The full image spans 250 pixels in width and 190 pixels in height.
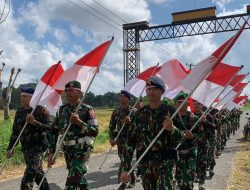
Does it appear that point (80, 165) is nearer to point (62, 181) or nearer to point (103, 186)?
point (103, 186)

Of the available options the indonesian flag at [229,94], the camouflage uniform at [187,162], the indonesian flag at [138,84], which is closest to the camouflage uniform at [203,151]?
the camouflage uniform at [187,162]

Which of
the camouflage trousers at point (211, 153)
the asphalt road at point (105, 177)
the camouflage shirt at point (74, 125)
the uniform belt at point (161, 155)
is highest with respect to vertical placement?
the camouflage shirt at point (74, 125)

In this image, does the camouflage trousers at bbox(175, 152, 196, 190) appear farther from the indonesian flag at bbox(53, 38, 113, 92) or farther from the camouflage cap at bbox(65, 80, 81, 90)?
the camouflage cap at bbox(65, 80, 81, 90)

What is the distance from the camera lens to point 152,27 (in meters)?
32.8

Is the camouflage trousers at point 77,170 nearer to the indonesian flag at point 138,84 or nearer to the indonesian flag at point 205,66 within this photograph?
the indonesian flag at point 205,66

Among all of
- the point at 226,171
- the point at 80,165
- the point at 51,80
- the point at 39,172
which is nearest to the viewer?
the point at 80,165

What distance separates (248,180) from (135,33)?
23.3m

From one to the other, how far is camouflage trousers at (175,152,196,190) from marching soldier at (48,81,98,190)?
1.82 meters

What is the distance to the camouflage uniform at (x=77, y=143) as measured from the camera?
6.07 metres

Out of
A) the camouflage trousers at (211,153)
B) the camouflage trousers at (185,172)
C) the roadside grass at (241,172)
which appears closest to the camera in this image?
the camouflage trousers at (185,172)

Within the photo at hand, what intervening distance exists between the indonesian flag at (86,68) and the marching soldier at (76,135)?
2.14 ft

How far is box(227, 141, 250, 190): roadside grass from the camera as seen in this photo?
32.0 ft

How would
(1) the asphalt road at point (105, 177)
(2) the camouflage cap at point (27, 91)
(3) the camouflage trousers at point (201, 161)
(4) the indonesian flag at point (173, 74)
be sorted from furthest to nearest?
(1) the asphalt road at point (105, 177), (4) the indonesian flag at point (173, 74), (3) the camouflage trousers at point (201, 161), (2) the camouflage cap at point (27, 91)

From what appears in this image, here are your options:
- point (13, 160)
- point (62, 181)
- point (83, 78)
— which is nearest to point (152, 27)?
point (13, 160)
